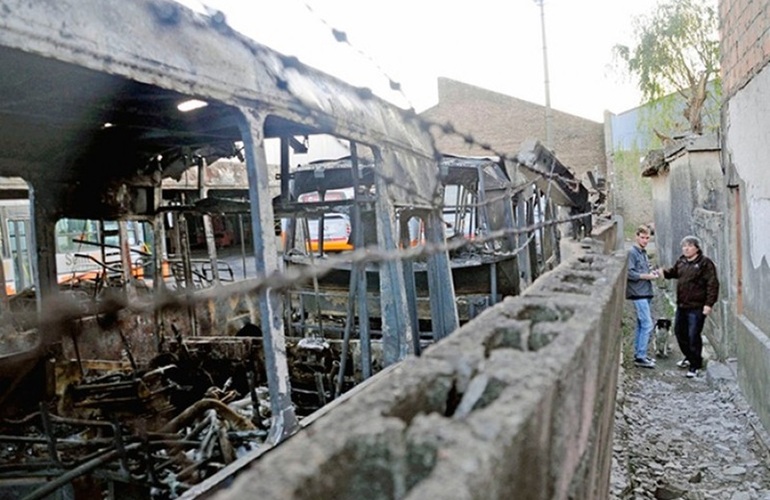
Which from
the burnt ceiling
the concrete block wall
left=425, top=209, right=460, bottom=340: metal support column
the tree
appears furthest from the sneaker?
the tree

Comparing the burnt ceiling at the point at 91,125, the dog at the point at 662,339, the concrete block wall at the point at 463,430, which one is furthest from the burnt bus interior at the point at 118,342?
the dog at the point at 662,339

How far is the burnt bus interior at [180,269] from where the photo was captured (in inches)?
106

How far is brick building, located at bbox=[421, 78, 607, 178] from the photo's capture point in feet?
97.9

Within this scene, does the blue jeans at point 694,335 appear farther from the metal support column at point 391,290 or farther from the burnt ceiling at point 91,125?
the burnt ceiling at point 91,125

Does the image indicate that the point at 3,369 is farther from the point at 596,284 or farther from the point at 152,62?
the point at 596,284

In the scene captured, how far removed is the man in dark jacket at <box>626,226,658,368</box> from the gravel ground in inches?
21.9

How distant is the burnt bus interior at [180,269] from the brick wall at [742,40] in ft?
6.74

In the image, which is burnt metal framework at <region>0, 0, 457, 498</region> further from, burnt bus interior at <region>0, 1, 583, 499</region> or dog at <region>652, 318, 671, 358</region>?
dog at <region>652, 318, 671, 358</region>

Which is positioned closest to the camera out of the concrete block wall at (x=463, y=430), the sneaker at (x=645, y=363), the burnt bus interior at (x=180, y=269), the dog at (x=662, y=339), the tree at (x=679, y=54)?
the concrete block wall at (x=463, y=430)

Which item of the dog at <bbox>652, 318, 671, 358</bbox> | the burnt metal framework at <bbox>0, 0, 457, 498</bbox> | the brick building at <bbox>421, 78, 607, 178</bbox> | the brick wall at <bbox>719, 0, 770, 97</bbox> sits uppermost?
the brick building at <bbox>421, 78, 607, 178</bbox>

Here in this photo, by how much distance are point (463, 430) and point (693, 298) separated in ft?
24.6

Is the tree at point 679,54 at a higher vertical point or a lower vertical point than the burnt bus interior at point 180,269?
higher

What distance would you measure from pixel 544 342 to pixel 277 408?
2.01 m

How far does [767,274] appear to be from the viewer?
189 inches
